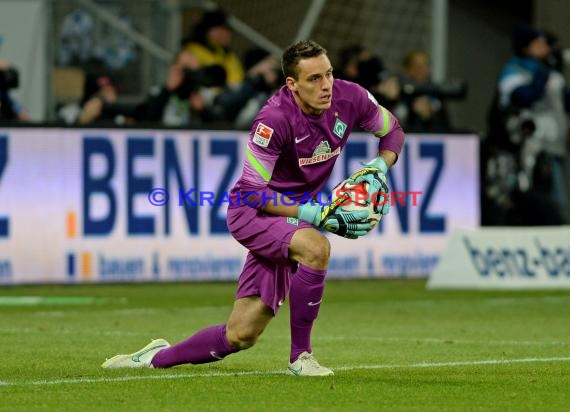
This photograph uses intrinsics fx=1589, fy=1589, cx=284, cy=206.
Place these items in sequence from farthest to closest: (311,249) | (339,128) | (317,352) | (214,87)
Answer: (214,87)
(317,352)
(339,128)
(311,249)

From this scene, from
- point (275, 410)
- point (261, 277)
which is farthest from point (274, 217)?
point (275, 410)

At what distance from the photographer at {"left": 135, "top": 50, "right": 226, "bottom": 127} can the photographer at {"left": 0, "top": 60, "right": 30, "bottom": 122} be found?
1.39 meters

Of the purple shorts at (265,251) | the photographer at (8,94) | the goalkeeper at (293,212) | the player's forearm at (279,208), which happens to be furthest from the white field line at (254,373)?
the photographer at (8,94)

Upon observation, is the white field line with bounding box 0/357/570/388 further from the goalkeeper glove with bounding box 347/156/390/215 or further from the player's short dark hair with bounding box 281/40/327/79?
the player's short dark hair with bounding box 281/40/327/79

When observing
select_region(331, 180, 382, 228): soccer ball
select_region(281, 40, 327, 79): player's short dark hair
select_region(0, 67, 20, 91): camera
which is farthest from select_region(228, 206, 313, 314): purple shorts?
select_region(0, 67, 20, 91): camera

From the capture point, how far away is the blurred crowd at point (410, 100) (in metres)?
17.4

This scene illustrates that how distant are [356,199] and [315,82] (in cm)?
67

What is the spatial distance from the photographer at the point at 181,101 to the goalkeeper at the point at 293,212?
839 cm

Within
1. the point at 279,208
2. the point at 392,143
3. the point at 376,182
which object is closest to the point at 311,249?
the point at 279,208

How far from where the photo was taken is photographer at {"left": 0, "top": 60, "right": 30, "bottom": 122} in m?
16.3

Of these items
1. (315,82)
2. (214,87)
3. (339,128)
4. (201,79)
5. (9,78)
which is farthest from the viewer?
(214,87)

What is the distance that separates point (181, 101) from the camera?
1752cm

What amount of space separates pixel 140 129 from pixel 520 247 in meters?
4.17

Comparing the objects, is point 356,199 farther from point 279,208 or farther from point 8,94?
point 8,94
